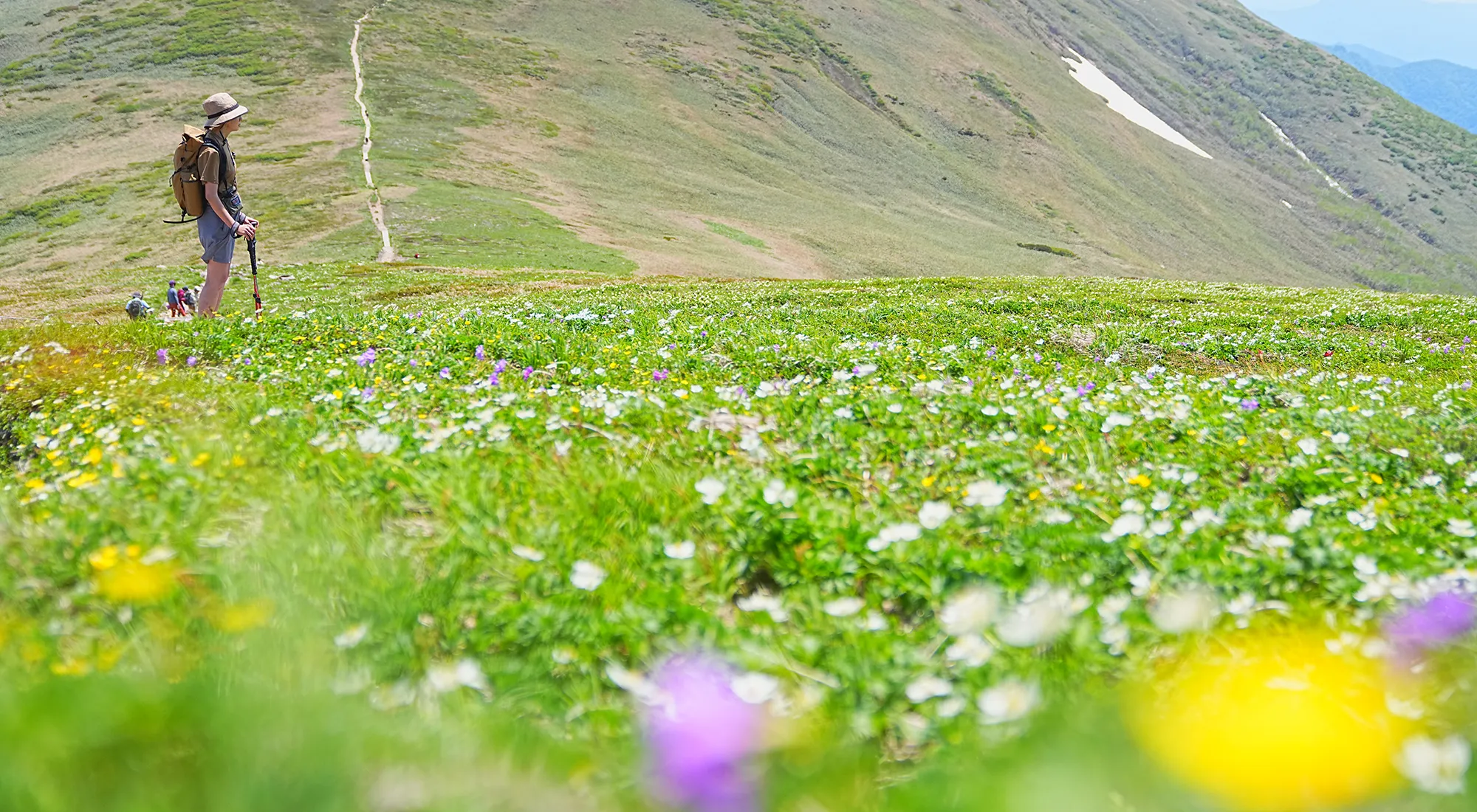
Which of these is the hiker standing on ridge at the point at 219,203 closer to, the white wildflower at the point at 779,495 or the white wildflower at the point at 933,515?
the white wildflower at the point at 779,495

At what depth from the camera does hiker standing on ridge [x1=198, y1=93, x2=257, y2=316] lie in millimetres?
14125

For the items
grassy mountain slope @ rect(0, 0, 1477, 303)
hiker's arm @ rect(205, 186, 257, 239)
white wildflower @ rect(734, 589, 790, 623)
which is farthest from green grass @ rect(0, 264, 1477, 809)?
grassy mountain slope @ rect(0, 0, 1477, 303)

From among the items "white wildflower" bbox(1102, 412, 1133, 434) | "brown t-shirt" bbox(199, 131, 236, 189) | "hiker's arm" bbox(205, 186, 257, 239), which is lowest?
"hiker's arm" bbox(205, 186, 257, 239)

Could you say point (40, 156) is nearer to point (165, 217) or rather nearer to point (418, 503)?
point (165, 217)

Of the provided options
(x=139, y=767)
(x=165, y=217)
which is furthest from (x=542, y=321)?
(x=165, y=217)

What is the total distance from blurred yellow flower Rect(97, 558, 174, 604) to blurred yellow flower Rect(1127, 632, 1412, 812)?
379 cm

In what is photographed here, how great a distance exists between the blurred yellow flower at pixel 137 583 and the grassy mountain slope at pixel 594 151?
51.1 meters

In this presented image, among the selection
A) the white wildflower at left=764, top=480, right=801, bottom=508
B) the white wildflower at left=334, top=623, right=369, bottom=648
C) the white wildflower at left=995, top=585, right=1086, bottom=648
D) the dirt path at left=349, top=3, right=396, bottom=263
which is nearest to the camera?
the white wildflower at left=334, top=623, right=369, bottom=648

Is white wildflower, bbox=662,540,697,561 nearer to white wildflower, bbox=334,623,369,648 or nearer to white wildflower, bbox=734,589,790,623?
white wildflower, bbox=734,589,790,623

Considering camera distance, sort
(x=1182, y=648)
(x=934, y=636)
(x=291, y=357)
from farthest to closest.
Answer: (x=291, y=357), (x=934, y=636), (x=1182, y=648)

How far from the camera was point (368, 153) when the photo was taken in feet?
276

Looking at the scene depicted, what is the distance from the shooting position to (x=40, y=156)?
96.6 metres

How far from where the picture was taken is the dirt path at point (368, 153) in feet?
181

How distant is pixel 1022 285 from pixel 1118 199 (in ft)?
530
